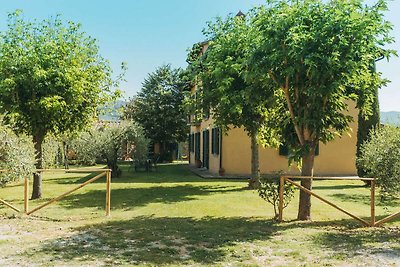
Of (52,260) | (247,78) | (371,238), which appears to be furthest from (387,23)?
(52,260)

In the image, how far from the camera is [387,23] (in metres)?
8.16

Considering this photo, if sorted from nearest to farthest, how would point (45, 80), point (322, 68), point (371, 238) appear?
point (371, 238), point (322, 68), point (45, 80)

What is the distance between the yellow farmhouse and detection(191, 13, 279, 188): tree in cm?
474

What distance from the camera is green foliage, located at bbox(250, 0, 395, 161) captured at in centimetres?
785

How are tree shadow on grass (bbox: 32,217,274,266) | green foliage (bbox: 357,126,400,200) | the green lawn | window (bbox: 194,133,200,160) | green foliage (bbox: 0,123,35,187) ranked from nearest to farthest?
the green lawn → tree shadow on grass (bbox: 32,217,274,266) → green foliage (bbox: 357,126,400,200) → green foliage (bbox: 0,123,35,187) → window (bbox: 194,133,200,160)

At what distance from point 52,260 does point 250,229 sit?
162 inches

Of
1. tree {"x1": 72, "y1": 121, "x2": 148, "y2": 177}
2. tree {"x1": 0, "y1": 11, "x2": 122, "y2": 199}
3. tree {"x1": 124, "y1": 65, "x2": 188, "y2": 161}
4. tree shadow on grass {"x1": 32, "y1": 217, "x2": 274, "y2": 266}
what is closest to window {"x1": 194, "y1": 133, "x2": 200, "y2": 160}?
tree {"x1": 124, "y1": 65, "x2": 188, "y2": 161}

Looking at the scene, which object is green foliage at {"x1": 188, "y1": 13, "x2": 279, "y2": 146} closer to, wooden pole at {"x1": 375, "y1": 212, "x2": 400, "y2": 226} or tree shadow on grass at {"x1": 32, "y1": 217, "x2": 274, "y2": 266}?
wooden pole at {"x1": 375, "y1": 212, "x2": 400, "y2": 226}

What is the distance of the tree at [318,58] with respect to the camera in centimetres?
786

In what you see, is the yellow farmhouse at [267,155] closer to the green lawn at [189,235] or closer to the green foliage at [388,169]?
the green lawn at [189,235]

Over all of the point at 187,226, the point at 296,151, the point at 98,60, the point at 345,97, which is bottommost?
the point at 187,226

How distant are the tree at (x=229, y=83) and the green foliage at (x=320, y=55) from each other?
11.7ft

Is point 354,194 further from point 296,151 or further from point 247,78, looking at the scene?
point 247,78

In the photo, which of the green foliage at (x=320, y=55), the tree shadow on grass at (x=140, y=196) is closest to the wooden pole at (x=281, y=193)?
the green foliage at (x=320, y=55)
